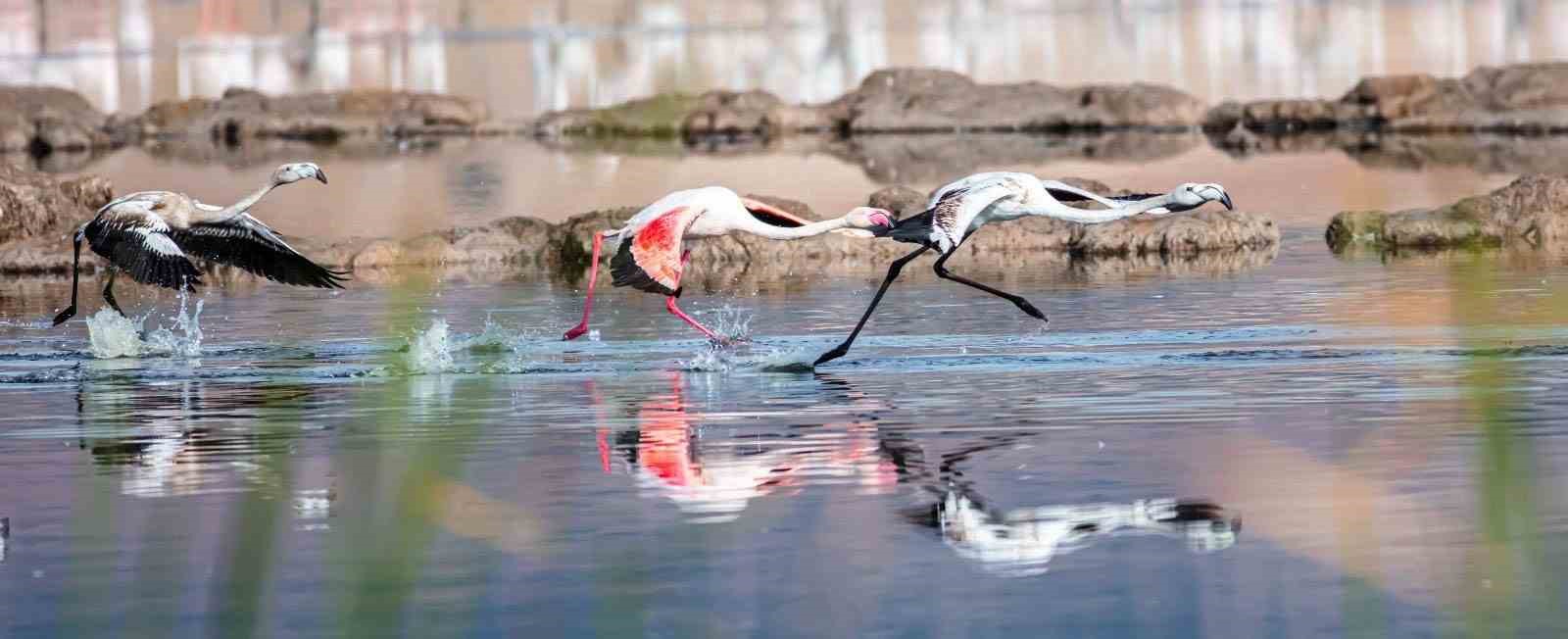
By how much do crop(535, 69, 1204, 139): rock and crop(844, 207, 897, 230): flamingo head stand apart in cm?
4565

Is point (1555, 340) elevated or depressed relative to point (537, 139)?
depressed

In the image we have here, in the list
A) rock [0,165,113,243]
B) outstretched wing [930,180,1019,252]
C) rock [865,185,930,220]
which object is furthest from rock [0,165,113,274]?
outstretched wing [930,180,1019,252]

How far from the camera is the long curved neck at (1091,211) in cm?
1819

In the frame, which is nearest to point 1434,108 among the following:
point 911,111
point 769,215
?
point 911,111

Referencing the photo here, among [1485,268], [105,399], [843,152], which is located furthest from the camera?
[843,152]

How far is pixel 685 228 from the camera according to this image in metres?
19.0

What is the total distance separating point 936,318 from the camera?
2141 cm

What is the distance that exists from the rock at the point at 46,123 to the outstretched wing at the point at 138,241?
149 feet

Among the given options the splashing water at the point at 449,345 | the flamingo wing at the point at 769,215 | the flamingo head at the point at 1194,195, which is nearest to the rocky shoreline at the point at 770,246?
the splashing water at the point at 449,345

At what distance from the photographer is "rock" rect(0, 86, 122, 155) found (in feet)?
216

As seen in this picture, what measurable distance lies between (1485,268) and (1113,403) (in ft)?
34.6

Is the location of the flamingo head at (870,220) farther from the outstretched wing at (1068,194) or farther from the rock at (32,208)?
the rock at (32,208)

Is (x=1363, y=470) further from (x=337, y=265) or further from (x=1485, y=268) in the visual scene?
(x=337, y=265)

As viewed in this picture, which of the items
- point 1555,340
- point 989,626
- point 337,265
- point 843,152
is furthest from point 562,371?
point 843,152
